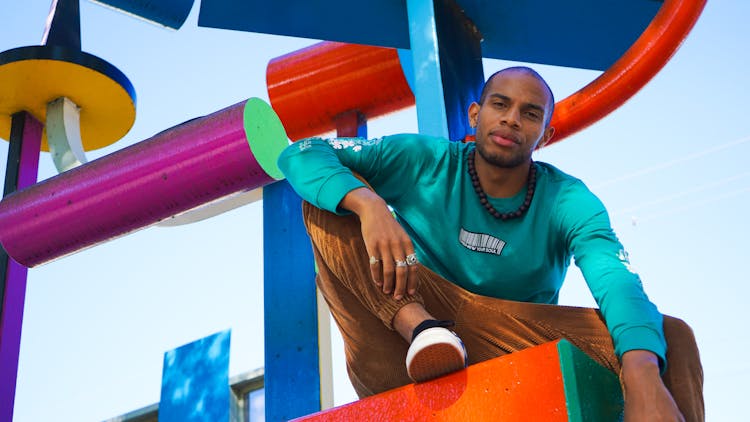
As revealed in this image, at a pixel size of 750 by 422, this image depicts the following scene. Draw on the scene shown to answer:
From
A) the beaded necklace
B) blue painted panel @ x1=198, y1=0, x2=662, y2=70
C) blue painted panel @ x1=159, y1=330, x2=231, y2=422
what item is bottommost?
the beaded necklace

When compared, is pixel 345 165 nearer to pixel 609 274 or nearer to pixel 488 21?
pixel 609 274

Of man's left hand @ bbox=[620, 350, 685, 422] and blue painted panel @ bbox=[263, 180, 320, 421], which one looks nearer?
man's left hand @ bbox=[620, 350, 685, 422]

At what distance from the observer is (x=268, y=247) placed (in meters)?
3.32

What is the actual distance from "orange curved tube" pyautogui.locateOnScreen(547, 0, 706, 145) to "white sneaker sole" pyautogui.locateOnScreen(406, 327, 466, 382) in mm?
1741

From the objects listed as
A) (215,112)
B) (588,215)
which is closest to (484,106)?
(588,215)

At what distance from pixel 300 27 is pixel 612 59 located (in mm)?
1132

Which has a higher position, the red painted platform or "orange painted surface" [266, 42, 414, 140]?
"orange painted surface" [266, 42, 414, 140]

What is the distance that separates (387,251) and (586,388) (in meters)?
0.41

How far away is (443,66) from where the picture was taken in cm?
295

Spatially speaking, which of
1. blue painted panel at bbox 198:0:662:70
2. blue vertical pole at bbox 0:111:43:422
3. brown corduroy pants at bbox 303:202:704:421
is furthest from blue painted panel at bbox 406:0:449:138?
blue vertical pole at bbox 0:111:43:422

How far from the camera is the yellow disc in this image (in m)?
3.63

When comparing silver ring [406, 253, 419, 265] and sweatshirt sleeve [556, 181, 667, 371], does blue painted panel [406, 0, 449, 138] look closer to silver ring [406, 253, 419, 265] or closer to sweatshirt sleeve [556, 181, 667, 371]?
sweatshirt sleeve [556, 181, 667, 371]

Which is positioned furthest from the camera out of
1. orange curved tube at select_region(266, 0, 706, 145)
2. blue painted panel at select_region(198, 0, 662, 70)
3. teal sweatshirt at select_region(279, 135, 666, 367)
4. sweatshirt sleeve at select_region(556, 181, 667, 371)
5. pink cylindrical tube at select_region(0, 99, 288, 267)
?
orange curved tube at select_region(266, 0, 706, 145)

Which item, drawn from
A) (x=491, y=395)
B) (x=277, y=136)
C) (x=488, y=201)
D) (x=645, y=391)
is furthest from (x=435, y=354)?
(x=277, y=136)
